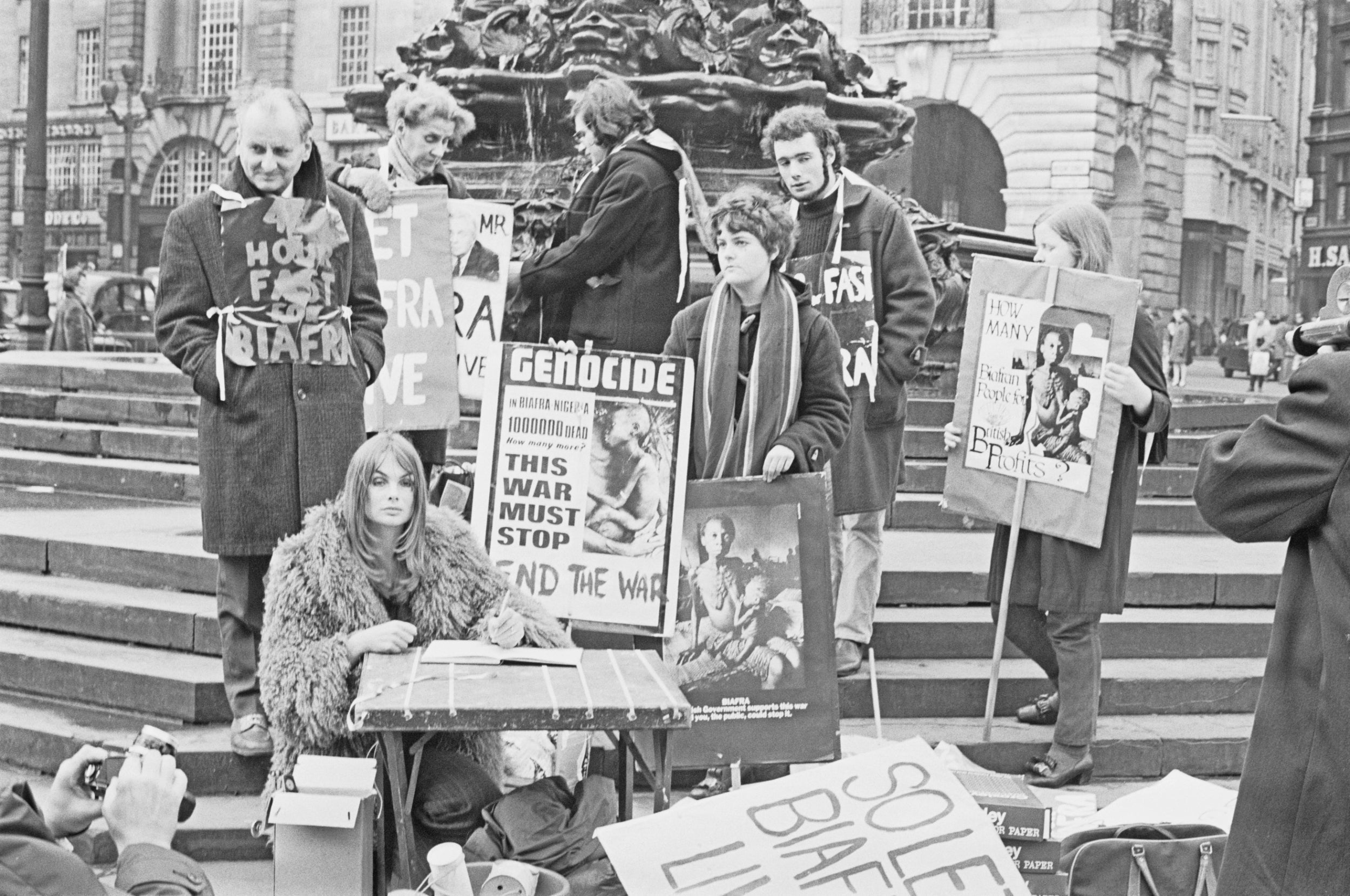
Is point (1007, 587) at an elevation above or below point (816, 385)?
below

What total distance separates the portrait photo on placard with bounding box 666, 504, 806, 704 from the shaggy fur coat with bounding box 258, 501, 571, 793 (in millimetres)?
676

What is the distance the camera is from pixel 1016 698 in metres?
7.23

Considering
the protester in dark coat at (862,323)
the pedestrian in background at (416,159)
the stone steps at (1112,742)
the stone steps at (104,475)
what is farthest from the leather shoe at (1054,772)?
the stone steps at (104,475)

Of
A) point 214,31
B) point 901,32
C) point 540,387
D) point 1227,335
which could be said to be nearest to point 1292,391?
point 540,387

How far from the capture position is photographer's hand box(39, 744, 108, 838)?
318 centimetres

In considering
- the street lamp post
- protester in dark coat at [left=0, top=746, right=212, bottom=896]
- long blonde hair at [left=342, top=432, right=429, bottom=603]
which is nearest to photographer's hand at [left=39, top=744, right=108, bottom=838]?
protester in dark coat at [left=0, top=746, right=212, bottom=896]

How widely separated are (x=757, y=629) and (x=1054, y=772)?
4.07 feet

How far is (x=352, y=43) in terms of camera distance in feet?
160

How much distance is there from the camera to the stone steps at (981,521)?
9664 millimetres

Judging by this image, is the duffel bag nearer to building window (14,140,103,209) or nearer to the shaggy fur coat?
the shaggy fur coat

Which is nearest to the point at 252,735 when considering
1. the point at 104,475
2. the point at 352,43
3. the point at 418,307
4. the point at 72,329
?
the point at 418,307

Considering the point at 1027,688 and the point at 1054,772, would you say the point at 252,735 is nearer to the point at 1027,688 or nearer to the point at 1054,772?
the point at 1054,772

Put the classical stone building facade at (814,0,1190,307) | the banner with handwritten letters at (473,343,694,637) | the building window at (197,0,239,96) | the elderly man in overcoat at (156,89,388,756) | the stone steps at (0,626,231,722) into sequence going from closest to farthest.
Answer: the elderly man in overcoat at (156,89,388,756) → the banner with handwritten letters at (473,343,694,637) → the stone steps at (0,626,231,722) → the classical stone building facade at (814,0,1190,307) → the building window at (197,0,239,96)

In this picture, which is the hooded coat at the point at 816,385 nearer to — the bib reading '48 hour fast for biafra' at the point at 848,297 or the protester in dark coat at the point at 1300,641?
the bib reading '48 hour fast for biafra' at the point at 848,297
